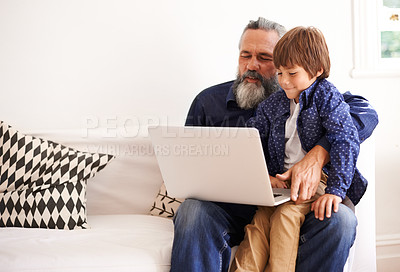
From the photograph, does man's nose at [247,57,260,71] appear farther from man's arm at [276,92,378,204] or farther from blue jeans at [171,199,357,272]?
blue jeans at [171,199,357,272]

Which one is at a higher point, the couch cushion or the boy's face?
the boy's face

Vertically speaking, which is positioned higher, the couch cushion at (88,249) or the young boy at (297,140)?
the young boy at (297,140)

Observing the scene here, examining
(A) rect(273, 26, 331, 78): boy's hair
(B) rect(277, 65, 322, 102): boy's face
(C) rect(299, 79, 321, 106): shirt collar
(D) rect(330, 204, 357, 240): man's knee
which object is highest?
(A) rect(273, 26, 331, 78): boy's hair

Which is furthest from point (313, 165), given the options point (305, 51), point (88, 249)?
point (88, 249)

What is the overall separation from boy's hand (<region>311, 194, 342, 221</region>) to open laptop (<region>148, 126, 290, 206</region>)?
0.10m

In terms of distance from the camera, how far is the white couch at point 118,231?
5.28 ft

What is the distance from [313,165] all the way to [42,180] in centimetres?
106

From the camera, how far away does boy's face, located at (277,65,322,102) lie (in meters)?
1.72

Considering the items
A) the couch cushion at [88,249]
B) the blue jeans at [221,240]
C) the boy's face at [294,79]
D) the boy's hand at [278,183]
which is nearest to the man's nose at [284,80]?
the boy's face at [294,79]

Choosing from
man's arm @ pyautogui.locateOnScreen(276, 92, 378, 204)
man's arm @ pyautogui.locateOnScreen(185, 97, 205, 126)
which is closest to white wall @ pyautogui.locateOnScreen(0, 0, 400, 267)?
man's arm @ pyautogui.locateOnScreen(185, 97, 205, 126)

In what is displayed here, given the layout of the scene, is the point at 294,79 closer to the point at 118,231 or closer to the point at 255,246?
the point at 255,246

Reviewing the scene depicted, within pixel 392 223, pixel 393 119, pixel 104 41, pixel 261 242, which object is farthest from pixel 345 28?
pixel 261 242

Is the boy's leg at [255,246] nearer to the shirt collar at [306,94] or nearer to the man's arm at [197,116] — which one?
the shirt collar at [306,94]

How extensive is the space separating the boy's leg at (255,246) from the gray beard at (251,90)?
57 centimetres
